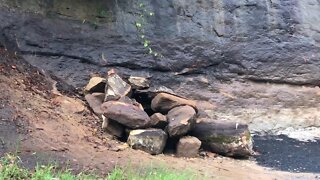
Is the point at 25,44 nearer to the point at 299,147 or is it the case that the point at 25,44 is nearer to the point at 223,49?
the point at 223,49

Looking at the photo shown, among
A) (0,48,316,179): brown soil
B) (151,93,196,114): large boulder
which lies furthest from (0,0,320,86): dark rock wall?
(151,93,196,114): large boulder

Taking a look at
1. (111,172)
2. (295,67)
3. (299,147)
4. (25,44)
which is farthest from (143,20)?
(111,172)

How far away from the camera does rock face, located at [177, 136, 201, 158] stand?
732cm

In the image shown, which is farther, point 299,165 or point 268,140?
point 268,140

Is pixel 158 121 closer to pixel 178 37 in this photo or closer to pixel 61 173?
pixel 61 173

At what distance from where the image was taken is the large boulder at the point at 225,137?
760cm

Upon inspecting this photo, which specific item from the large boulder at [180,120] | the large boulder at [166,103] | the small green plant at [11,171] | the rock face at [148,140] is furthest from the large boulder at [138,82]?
the small green plant at [11,171]

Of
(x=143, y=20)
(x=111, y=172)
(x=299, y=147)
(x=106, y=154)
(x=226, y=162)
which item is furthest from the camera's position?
(x=143, y=20)

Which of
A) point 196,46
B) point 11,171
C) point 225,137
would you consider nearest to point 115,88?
point 225,137

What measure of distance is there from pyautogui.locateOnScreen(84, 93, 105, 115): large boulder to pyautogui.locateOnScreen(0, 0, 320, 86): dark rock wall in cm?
72

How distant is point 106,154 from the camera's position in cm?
639

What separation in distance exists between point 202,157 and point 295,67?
137 inches

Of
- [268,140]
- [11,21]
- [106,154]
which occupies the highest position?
[11,21]

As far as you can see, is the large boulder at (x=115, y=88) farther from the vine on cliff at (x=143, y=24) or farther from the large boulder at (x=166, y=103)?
the vine on cliff at (x=143, y=24)
